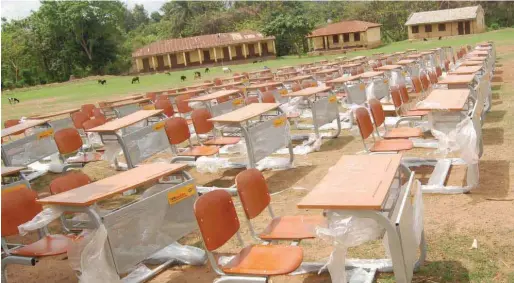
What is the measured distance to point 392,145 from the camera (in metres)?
5.37

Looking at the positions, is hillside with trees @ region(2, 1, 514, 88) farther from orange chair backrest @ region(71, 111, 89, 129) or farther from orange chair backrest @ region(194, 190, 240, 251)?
orange chair backrest @ region(194, 190, 240, 251)

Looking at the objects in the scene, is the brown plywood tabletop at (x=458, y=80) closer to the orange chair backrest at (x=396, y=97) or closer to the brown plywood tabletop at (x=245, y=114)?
the orange chair backrest at (x=396, y=97)

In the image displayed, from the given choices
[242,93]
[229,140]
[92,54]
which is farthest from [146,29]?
[229,140]

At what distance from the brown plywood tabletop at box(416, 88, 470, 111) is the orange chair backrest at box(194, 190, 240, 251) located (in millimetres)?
3041

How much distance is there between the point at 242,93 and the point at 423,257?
309 inches

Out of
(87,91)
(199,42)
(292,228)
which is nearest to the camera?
(292,228)

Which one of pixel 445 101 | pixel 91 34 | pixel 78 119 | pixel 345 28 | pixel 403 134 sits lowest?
pixel 403 134

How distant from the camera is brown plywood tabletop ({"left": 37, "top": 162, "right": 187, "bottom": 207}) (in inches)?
128

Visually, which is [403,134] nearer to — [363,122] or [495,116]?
[363,122]

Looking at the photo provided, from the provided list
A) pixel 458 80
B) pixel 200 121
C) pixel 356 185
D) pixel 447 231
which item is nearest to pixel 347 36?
pixel 458 80

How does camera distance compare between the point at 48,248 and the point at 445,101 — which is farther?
the point at 445,101

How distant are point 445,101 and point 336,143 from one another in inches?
94.0

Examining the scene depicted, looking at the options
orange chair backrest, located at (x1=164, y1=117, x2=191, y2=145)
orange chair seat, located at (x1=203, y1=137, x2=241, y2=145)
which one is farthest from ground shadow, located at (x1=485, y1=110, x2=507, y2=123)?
orange chair backrest, located at (x1=164, y1=117, x2=191, y2=145)

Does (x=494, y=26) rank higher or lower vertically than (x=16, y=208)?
higher
